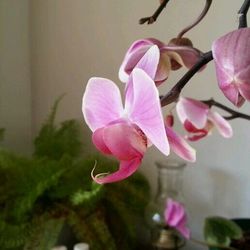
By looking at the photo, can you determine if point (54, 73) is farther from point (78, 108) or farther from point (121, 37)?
point (121, 37)

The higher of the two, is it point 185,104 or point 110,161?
point 185,104

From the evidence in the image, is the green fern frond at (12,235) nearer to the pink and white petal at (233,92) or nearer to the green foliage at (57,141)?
the green foliage at (57,141)

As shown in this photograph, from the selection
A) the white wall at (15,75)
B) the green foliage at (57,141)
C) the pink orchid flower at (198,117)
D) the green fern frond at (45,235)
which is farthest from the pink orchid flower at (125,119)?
the white wall at (15,75)

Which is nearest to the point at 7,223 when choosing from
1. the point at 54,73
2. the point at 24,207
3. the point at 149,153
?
the point at 24,207

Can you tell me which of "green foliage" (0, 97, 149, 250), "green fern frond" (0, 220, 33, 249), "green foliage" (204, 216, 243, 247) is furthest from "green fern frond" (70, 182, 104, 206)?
"green foliage" (204, 216, 243, 247)

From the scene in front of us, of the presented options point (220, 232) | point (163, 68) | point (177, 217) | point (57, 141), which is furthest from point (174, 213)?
point (163, 68)

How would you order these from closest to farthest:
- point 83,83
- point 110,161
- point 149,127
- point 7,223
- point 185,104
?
1. point 149,127
2. point 185,104
3. point 7,223
4. point 110,161
5. point 83,83

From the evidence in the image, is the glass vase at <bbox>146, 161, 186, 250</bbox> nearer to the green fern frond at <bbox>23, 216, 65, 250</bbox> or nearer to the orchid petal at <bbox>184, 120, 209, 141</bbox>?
the green fern frond at <bbox>23, 216, 65, 250</bbox>
